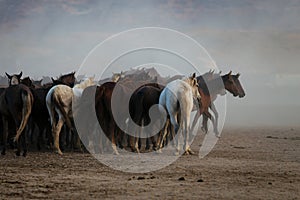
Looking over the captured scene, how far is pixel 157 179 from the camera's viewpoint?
33.3 feet

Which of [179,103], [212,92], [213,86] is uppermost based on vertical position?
[213,86]

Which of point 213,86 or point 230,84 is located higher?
point 230,84

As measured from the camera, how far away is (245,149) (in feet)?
56.2

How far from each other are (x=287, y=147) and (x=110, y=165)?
801 cm

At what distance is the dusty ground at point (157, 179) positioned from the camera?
8.57 meters

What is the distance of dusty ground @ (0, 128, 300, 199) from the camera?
857 centimetres

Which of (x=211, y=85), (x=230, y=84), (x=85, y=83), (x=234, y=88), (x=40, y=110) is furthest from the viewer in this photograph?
(x=234, y=88)

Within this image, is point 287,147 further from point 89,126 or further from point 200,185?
point 200,185

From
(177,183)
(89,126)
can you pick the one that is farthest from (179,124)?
(177,183)

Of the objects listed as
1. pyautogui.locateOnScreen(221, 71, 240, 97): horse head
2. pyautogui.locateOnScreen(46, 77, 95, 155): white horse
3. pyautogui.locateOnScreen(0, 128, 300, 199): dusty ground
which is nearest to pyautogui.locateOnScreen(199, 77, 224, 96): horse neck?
pyautogui.locateOnScreen(221, 71, 240, 97): horse head

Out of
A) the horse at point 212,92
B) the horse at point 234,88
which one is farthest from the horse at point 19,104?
the horse at point 234,88

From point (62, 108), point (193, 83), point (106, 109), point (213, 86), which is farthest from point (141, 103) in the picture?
point (213, 86)

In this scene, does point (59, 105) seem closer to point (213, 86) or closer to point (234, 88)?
point (213, 86)

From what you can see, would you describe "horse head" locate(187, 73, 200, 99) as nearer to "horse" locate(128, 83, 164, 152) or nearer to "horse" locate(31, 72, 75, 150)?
"horse" locate(128, 83, 164, 152)
